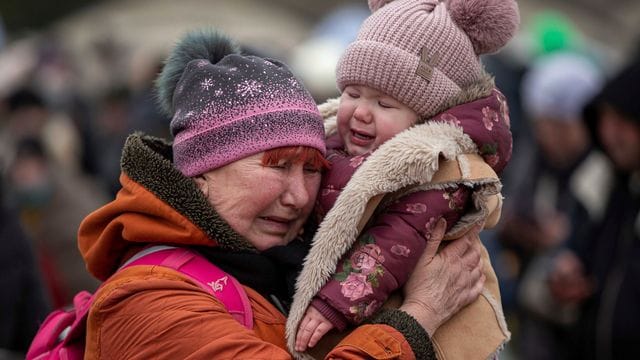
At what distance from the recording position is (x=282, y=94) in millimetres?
3254

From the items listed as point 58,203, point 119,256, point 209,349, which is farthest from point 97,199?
point 209,349

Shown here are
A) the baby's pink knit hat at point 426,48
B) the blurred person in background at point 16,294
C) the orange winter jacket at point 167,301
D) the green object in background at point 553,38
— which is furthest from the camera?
the green object in background at point 553,38

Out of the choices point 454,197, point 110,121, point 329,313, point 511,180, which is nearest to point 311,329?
point 329,313

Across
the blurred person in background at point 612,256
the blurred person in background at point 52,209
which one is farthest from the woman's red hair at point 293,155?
the blurred person in background at point 52,209

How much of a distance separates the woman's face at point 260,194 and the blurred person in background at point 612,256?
268 cm

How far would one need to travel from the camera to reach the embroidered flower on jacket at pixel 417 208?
3188 mm

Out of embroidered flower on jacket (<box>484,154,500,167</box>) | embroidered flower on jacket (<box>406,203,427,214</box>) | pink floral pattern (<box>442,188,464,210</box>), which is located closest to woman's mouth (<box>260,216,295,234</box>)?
embroidered flower on jacket (<box>406,203,427,214</box>)

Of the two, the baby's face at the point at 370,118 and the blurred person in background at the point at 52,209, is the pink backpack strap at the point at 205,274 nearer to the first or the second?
the baby's face at the point at 370,118

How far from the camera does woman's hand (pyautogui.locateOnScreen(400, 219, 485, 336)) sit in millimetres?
3250

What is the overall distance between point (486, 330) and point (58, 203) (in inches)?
177

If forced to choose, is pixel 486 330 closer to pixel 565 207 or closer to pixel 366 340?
pixel 366 340

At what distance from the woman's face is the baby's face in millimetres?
191

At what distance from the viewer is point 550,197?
7.63 metres

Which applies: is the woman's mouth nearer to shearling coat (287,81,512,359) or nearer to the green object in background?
shearling coat (287,81,512,359)
